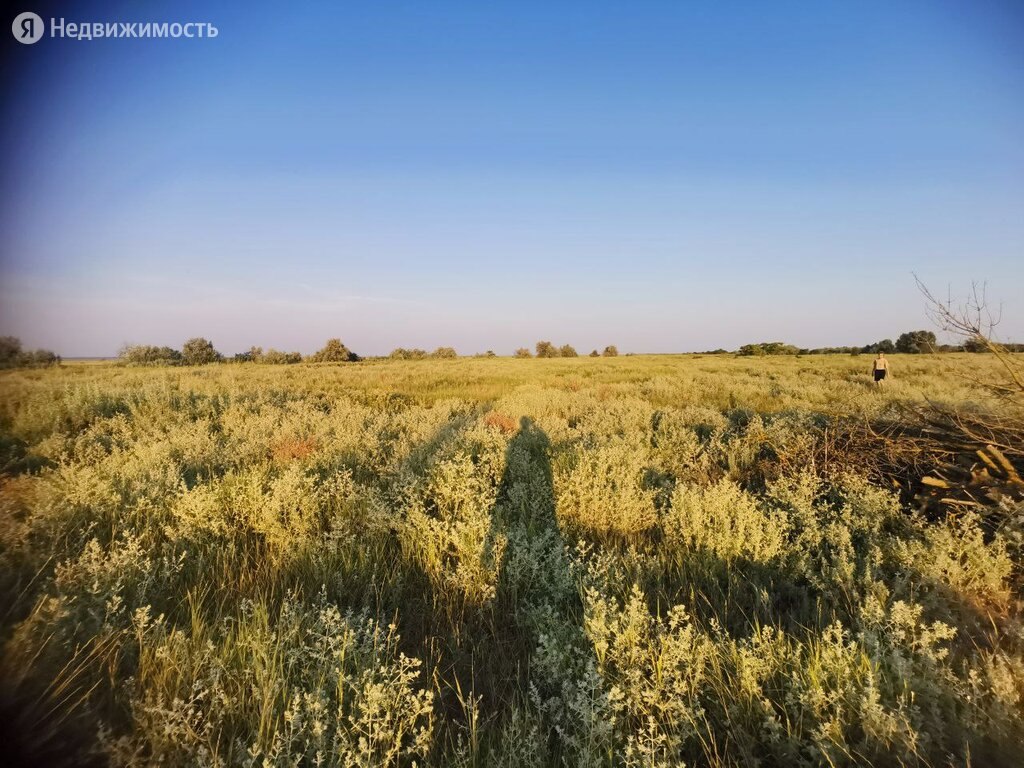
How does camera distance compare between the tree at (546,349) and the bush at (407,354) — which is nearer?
the bush at (407,354)

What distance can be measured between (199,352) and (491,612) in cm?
3899

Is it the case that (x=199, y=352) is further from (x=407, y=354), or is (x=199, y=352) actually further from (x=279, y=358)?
(x=407, y=354)

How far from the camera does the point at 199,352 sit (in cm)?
3509

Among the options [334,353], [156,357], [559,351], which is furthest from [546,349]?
[156,357]

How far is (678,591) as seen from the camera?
3938mm

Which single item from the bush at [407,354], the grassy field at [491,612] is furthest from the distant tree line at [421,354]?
the grassy field at [491,612]

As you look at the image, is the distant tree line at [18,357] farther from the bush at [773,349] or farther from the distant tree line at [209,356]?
the bush at [773,349]

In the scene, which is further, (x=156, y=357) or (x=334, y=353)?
(x=334, y=353)

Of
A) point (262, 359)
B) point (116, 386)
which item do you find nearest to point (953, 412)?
point (116, 386)

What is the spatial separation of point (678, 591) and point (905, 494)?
12.7 feet

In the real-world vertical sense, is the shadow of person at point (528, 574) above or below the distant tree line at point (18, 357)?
below

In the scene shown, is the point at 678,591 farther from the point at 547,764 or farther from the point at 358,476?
the point at 358,476

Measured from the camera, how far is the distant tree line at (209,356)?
24891 mm

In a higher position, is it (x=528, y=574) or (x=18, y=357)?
(x=18, y=357)
